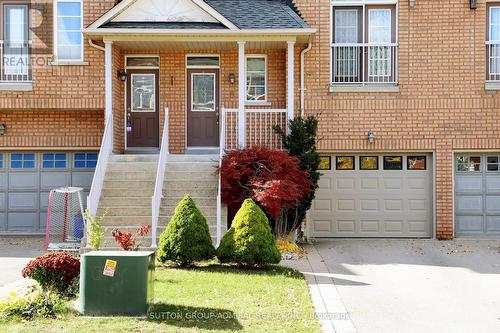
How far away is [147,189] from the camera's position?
13.6 metres

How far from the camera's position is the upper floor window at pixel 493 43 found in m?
15.3

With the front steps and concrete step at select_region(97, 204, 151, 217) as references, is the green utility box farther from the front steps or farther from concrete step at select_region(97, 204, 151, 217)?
concrete step at select_region(97, 204, 151, 217)

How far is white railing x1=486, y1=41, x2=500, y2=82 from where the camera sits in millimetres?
15289

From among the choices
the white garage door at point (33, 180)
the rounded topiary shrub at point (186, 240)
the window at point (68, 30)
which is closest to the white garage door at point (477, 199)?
the rounded topiary shrub at point (186, 240)

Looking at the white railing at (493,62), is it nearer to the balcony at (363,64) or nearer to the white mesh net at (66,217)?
the balcony at (363,64)

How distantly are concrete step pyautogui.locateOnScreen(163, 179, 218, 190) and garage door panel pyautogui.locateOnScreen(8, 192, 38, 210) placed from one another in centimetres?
441

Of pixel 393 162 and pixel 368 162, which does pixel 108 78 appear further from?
pixel 393 162

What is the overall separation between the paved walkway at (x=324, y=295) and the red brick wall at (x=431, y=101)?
12.0ft

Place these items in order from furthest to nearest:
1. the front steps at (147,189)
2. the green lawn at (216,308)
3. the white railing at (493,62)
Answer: the white railing at (493,62)
the front steps at (147,189)
the green lawn at (216,308)

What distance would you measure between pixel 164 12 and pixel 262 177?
4.79m

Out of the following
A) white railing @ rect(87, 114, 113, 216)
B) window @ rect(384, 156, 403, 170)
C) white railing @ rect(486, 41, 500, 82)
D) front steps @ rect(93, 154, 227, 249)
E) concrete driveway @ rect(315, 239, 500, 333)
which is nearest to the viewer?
concrete driveway @ rect(315, 239, 500, 333)

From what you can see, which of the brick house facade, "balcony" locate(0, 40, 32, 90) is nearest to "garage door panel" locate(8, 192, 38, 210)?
the brick house facade

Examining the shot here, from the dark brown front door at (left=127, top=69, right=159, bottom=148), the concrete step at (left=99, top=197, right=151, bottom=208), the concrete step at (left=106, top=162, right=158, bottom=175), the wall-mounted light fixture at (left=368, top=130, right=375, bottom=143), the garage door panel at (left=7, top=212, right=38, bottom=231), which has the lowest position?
the garage door panel at (left=7, top=212, right=38, bottom=231)

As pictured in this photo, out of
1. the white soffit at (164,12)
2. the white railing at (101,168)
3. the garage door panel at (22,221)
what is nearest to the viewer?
the white railing at (101,168)
